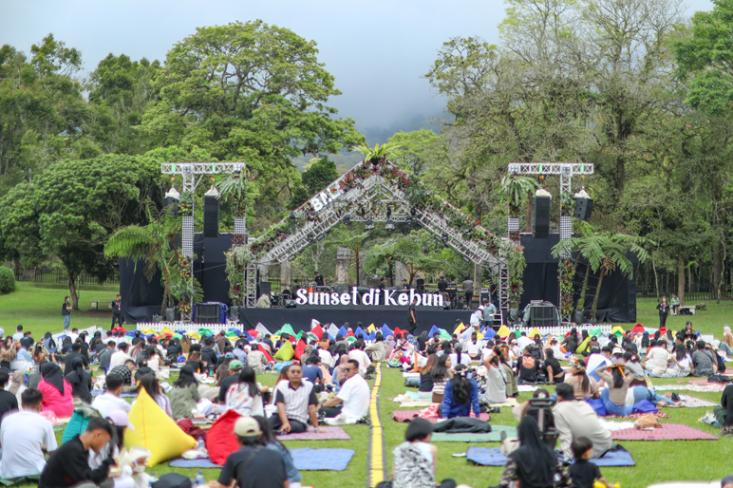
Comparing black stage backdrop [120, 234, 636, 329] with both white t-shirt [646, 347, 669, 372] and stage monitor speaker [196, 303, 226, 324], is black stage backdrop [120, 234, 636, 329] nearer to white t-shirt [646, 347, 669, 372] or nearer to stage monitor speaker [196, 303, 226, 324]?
stage monitor speaker [196, 303, 226, 324]

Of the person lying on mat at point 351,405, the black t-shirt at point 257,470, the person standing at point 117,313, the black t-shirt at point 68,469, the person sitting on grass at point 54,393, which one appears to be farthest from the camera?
the person standing at point 117,313

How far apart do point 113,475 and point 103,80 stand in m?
57.2

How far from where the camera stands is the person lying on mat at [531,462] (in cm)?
843

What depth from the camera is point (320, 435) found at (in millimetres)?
13312

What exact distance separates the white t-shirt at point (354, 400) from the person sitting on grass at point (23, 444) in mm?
4991

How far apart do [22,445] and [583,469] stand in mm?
5730

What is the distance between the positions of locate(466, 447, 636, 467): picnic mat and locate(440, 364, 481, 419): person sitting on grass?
6.45ft

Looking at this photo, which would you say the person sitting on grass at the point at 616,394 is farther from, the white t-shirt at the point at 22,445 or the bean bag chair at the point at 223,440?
the white t-shirt at the point at 22,445

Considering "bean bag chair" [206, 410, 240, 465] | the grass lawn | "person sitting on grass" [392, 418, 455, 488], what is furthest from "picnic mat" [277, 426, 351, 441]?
the grass lawn

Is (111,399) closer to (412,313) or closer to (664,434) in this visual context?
(664,434)

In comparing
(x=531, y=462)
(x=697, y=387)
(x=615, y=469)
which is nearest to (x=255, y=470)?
(x=531, y=462)

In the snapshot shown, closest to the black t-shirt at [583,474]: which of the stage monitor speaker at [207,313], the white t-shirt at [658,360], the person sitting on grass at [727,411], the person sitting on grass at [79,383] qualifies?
the person sitting on grass at [727,411]

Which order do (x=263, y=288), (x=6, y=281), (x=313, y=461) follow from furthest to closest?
1. (x=6, y=281)
2. (x=263, y=288)
3. (x=313, y=461)

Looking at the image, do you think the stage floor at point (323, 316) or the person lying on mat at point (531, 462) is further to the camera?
the stage floor at point (323, 316)
